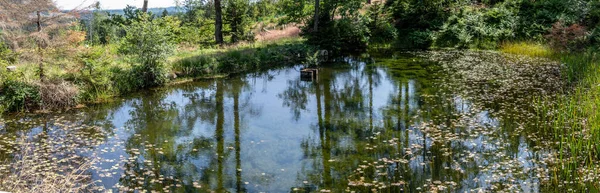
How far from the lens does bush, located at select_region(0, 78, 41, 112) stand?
1270cm

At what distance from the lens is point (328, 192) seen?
7.37 m

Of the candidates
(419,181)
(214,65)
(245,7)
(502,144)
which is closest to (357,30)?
(245,7)

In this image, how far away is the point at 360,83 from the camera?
17.5 m

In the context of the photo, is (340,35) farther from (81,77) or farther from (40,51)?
(40,51)

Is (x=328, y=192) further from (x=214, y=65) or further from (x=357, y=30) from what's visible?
(x=357, y=30)

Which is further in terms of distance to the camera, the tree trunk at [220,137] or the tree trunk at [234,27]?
the tree trunk at [234,27]

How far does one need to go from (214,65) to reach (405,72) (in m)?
8.75

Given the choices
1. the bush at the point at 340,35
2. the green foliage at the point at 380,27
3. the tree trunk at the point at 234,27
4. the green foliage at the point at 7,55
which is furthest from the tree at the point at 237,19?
the green foliage at the point at 7,55

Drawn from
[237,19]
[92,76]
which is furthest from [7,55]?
[237,19]

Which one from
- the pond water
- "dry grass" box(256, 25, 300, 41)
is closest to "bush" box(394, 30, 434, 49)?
"dry grass" box(256, 25, 300, 41)

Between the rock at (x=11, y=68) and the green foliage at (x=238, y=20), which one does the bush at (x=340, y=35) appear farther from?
the rock at (x=11, y=68)

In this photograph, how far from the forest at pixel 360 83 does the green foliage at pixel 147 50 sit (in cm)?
5

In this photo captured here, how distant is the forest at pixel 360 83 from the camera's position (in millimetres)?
7895

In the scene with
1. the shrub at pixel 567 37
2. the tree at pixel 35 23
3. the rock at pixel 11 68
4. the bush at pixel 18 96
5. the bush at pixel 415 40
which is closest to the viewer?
the tree at pixel 35 23
